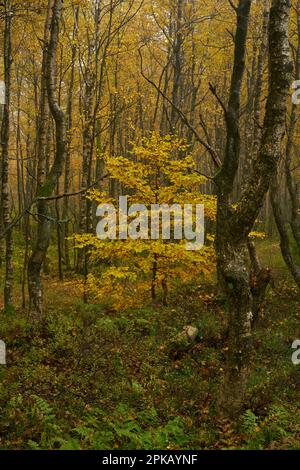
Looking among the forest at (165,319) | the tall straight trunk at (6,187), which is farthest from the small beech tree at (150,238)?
the tall straight trunk at (6,187)

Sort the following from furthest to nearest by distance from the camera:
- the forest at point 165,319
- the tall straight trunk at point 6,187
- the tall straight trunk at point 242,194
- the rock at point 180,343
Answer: the tall straight trunk at point 6,187 < the rock at point 180,343 < the forest at point 165,319 < the tall straight trunk at point 242,194

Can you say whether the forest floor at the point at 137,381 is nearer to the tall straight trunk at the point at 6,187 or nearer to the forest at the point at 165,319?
the forest at the point at 165,319

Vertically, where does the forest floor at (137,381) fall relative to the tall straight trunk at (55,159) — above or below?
below

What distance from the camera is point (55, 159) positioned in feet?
32.6

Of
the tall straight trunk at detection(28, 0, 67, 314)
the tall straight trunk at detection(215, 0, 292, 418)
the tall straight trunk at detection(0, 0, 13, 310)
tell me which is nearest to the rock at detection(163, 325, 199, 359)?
the tall straight trunk at detection(215, 0, 292, 418)

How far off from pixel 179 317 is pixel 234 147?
620 centimetres

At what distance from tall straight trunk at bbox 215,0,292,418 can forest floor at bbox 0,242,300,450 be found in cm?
74

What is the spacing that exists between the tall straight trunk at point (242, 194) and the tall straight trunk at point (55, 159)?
447 cm

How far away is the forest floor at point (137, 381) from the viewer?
602 cm

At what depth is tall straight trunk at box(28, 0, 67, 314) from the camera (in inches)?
380

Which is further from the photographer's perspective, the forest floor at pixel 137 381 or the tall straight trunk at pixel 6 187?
the tall straight trunk at pixel 6 187
